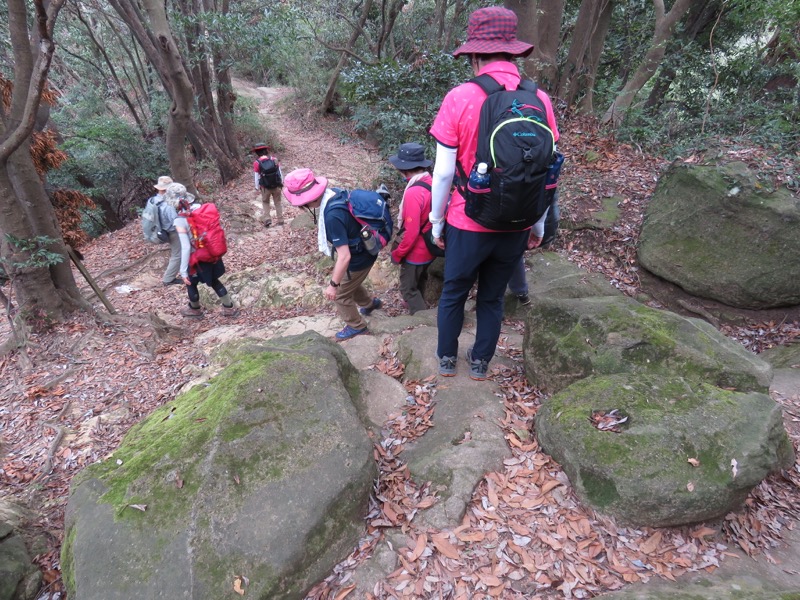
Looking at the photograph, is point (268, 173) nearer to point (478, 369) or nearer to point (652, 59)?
point (478, 369)

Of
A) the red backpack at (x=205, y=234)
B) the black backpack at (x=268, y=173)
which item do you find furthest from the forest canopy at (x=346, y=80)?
the black backpack at (x=268, y=173)

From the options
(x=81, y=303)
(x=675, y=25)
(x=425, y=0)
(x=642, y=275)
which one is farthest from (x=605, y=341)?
(x=425, y=0)

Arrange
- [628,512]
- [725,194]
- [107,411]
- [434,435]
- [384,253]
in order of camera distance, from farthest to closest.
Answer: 1. [384,253]
2. [725,194]
3. [107,411]
4. [434,435]
5. [628,512]

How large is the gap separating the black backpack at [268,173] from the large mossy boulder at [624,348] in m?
7.90

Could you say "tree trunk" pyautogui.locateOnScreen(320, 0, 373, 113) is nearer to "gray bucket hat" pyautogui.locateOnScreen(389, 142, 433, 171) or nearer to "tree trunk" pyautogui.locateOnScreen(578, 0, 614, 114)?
"tree trunk" pyautogui.locateOnScreen(578, 0, 614, 114)

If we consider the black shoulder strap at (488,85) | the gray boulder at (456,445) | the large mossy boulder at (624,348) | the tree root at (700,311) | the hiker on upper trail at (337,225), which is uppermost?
the black shoulder strap at (488,85)

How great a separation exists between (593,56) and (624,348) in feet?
32.0

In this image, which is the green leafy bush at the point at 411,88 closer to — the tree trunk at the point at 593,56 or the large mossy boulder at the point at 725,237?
the large mossy boulder at the point at 725,237

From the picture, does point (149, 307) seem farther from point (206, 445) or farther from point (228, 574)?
point (228, 574)

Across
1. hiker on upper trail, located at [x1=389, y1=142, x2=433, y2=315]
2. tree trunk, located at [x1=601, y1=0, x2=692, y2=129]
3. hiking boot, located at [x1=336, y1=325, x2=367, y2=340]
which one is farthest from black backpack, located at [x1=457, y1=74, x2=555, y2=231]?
tree trunk, located at [x1=601, y1=0, x2=692, y2=129]

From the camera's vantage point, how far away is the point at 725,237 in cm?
508

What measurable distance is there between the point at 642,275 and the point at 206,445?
545cm

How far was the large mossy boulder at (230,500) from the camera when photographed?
7.02 ft

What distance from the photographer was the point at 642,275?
5.70 meters
